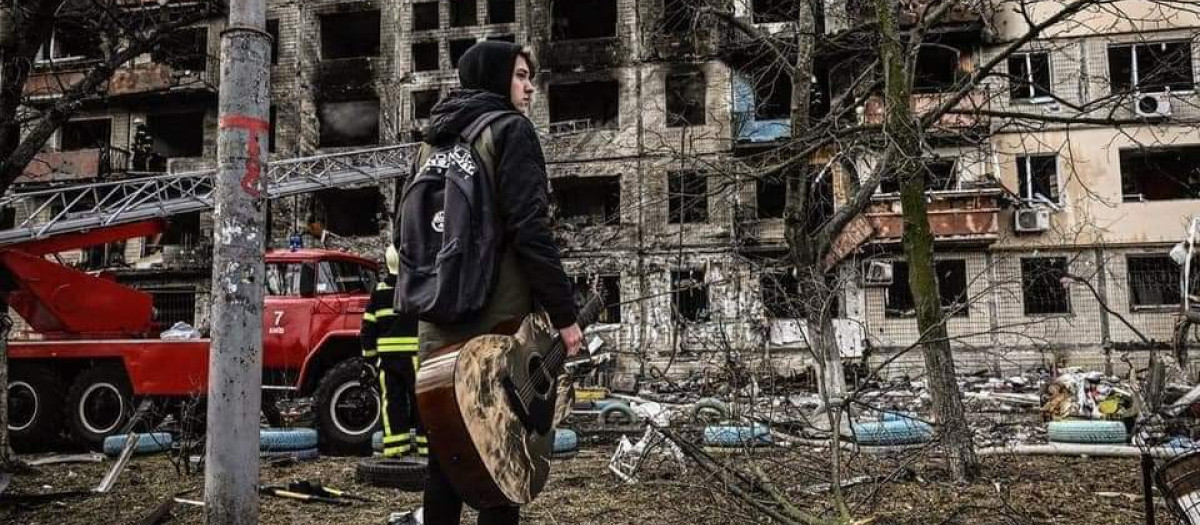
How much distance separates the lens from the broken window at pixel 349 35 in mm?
28062

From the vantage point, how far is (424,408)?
2.32 metres

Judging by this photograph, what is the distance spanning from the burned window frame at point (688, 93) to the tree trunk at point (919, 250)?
19.1 metres

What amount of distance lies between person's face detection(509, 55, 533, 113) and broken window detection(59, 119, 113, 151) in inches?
1216

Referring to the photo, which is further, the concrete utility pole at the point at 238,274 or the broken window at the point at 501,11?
the broken window at the point at 501,11

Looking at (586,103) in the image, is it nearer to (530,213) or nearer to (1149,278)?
(1149,278)

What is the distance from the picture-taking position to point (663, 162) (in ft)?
79.9

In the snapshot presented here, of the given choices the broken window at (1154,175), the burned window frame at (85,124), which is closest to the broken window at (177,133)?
the burned window frame at (85,124)

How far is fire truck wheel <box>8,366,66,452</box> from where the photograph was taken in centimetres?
934

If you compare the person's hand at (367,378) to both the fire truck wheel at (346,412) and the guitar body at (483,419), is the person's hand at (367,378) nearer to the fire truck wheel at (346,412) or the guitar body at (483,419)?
the fire truck wheel at (346,412)

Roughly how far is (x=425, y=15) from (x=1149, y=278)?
24.6 meters

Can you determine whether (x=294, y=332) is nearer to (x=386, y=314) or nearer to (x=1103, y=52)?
(x=386, y=314)

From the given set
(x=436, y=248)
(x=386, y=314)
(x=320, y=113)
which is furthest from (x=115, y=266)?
(x=436, y=248)

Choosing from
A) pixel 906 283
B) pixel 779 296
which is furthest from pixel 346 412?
pixel 906 283

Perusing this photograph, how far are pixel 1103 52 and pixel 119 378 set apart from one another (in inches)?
1021
